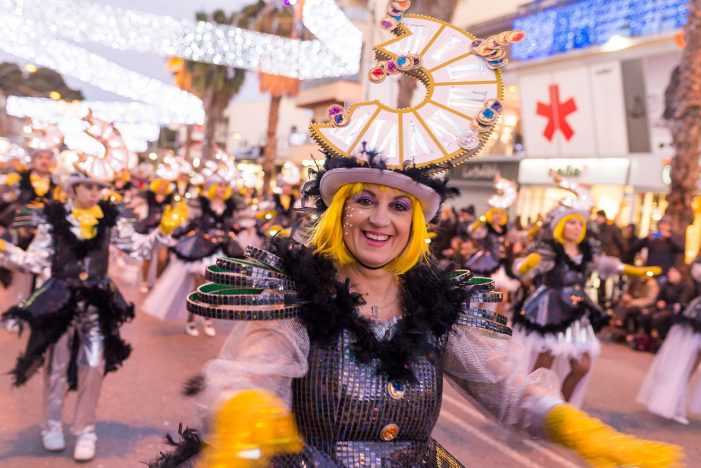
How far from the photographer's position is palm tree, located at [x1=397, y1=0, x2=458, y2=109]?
44.6ft

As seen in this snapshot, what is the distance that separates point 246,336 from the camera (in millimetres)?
2131

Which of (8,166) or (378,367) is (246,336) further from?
(8,166)

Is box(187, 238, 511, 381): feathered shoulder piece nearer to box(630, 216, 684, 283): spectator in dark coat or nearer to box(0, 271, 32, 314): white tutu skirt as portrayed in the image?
box(0, 271, 32, 314): white tutu skirt

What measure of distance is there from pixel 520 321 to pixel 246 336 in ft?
16.0

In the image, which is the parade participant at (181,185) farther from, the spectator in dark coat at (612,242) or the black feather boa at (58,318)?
the black feather boa at (58,318)

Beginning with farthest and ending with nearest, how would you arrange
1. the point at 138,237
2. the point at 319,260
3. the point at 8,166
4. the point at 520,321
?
the point at 8,166 → the point at 520,321 → the point at 138,237 → the point at 319,260

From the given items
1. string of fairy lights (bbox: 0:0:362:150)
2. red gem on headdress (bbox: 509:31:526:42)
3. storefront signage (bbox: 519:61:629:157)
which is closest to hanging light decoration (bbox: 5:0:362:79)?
string of fairy lights (bbox: 0:0:362:150)

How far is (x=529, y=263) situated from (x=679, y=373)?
195 cm

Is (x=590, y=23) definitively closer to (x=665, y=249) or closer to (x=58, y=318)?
(x=665, y=249)

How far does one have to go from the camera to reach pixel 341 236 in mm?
2396

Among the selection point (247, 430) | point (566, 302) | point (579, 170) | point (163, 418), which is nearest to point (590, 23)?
point (579, 170)

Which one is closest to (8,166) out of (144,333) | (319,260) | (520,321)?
(144,333)

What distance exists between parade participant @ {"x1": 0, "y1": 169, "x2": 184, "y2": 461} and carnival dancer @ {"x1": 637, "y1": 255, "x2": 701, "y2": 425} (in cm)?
512

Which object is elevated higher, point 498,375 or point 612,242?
point 612,242
